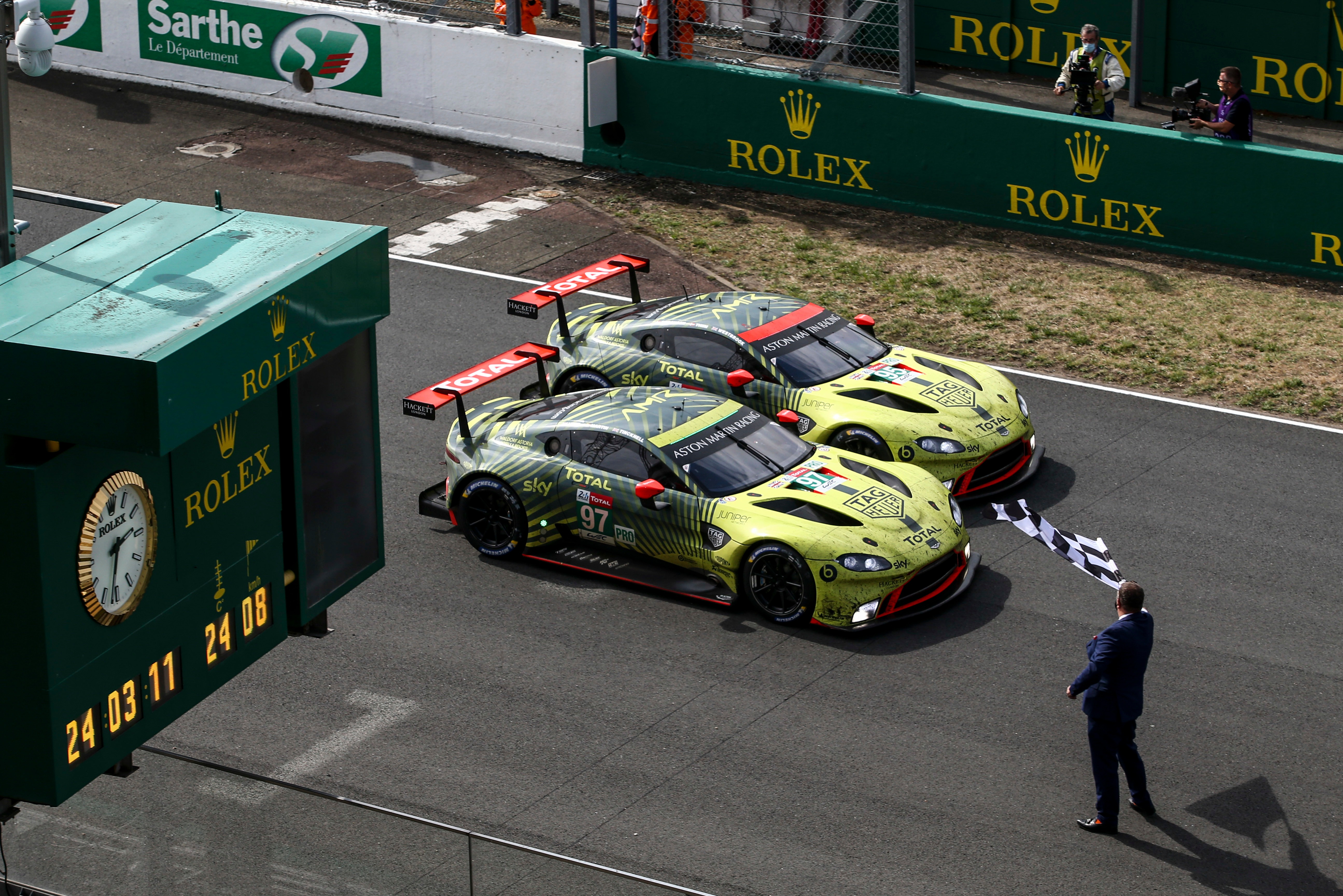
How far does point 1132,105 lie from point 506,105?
8.57 metres

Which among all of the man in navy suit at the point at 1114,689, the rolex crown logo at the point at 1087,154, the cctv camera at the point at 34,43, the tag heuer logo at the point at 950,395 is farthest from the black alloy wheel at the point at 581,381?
the cctv camera at the point at 34,43

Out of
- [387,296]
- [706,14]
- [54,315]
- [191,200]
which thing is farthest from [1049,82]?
[54,315]

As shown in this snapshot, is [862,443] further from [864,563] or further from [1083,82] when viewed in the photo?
[1083,82]

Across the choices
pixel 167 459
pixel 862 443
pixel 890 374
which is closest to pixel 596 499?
pixel 862 443

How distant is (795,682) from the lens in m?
12.5

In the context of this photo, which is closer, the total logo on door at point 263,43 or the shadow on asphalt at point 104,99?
the total logo on door at point 263,43

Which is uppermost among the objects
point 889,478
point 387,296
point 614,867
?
point 387,296

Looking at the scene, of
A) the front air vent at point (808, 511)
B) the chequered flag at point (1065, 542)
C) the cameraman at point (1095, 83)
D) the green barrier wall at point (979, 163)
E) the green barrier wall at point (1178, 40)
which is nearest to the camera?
the front air vent at point (808, 511)

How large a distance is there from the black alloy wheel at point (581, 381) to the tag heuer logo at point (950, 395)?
9.57 feet

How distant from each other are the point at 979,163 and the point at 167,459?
16.4 m

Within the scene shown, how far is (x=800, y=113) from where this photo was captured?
22.7m

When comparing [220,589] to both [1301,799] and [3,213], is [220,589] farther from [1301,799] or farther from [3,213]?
[1301,799]

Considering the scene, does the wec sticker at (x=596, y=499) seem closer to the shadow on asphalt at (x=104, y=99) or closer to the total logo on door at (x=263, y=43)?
the total logo on door at (x=263, y=43)

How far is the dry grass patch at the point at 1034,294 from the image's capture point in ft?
59.4
